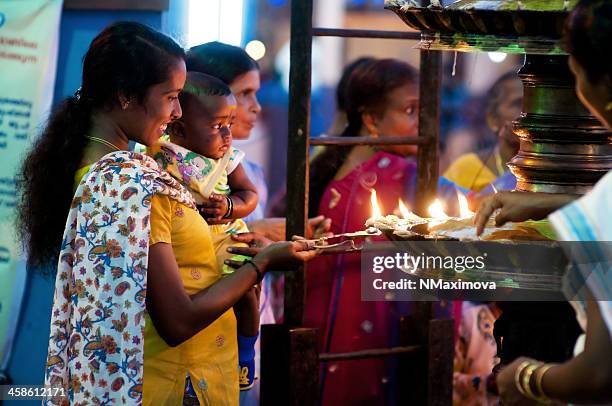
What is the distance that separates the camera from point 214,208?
3.41 metres

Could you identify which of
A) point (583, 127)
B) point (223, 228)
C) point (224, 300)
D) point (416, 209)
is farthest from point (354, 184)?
point (583, 127)

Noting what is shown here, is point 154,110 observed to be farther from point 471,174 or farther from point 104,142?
point 471,174

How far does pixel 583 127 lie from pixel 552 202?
375mm

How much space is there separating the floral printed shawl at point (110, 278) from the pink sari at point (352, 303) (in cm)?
173

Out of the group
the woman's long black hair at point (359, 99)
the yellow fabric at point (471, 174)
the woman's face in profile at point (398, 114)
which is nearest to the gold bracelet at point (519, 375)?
the woman's long black hair at point (359, 99)

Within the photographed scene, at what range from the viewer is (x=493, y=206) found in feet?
7.75

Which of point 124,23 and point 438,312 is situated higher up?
point 124,23

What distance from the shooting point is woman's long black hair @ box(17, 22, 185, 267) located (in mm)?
2885

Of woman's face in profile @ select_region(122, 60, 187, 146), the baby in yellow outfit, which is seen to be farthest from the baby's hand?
woman's face in profile @ select_region(122, 60, 187, 146)

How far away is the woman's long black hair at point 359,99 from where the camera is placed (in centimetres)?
462

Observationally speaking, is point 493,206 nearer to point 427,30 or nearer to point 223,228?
point 427,30

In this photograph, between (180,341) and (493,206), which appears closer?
(493,206)

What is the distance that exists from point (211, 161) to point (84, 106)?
0.60 m

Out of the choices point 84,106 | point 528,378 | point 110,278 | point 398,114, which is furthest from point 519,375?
point 398,114
